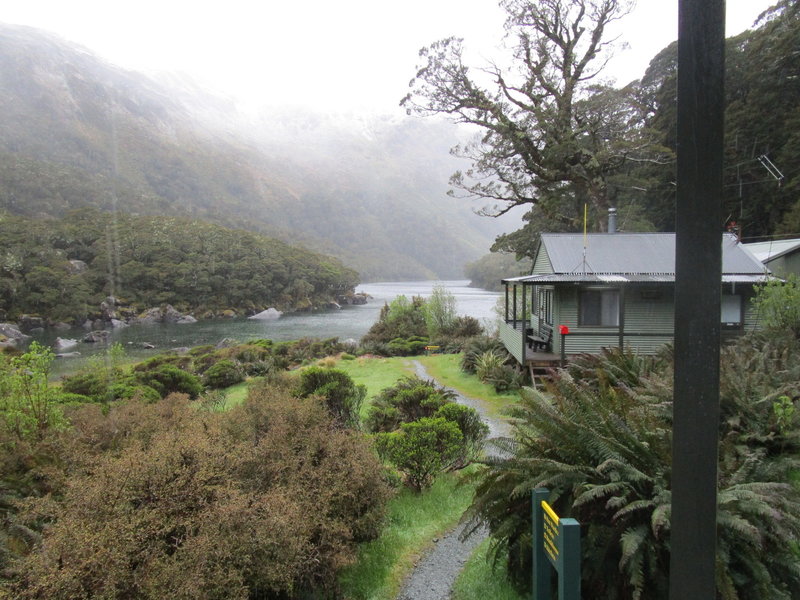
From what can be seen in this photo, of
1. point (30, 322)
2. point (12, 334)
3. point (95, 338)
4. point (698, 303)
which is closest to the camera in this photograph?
point (698, 303)

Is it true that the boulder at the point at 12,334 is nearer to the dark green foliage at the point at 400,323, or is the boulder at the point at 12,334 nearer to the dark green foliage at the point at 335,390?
the dark green foliage at the point at 400,323

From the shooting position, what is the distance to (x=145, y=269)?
5606 centimetres

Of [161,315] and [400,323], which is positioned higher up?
[400,323]

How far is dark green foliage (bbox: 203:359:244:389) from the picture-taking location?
1872 centimetres

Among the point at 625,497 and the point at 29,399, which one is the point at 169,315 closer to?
the point at 29,399

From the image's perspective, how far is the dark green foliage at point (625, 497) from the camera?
297 centimetres

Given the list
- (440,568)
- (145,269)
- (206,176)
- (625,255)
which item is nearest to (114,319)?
(145,269)

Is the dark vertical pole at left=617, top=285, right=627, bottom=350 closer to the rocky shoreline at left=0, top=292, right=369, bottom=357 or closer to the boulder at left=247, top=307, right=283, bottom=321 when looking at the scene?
the rocky shoreline at left=0, top=292, right=369, bottom=357

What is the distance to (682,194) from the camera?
171cm

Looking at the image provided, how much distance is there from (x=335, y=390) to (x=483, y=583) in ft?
17.9

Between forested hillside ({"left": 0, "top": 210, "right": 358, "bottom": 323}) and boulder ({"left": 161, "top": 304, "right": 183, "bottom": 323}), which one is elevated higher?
forested hillside ({"left": 0, "top": 210, "right": 358, "bottom": 323})

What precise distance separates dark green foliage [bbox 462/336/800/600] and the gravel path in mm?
727

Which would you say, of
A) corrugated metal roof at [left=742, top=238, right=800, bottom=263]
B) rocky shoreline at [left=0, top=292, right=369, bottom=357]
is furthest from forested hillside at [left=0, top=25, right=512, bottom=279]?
corrugated metal roof at [left=742, top=238, right=800, bottom=263]

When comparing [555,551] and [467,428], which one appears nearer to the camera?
[555,551]
